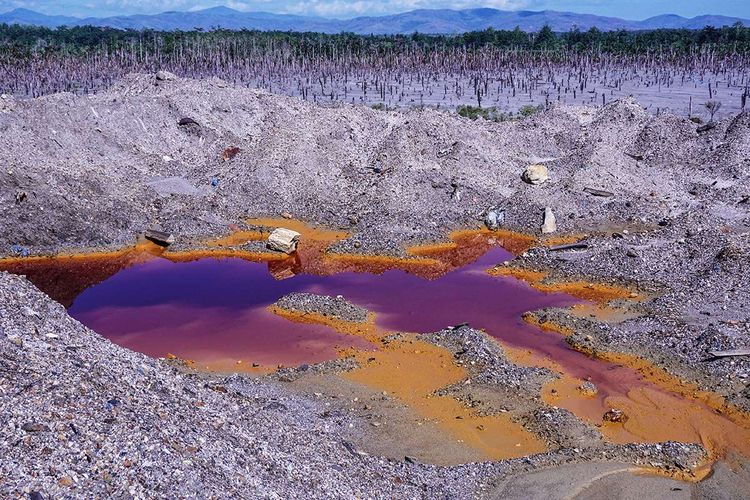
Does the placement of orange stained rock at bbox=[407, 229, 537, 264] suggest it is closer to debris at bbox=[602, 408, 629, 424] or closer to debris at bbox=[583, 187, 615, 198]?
debris at bbox=[583, 187, 615, 198]

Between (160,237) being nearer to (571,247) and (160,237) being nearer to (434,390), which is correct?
(434,390)

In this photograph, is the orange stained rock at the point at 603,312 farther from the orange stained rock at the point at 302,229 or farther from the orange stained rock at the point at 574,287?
the orange stained rock at the point at 302,229

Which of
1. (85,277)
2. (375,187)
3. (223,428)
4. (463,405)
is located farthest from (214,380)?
(375,187)

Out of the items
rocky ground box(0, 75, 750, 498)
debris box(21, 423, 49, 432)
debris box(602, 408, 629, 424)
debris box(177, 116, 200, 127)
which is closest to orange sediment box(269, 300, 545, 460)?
rocky ground box(0, 75, 750, 498)

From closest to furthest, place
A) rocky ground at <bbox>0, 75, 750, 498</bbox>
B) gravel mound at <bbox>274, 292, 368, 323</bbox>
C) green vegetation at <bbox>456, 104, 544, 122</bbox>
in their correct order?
rocky ground at <bbox>0, 75, 750, 498</bbox> → gravel mound at <bbox>274, 292, 368, 323</bbox> → green vegetation at <bbox>456, 104, 544, 122</bbox>

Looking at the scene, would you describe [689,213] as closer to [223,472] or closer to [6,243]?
[223,472]

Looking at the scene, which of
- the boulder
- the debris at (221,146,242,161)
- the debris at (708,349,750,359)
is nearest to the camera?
the debris at (708,349,750,359)
